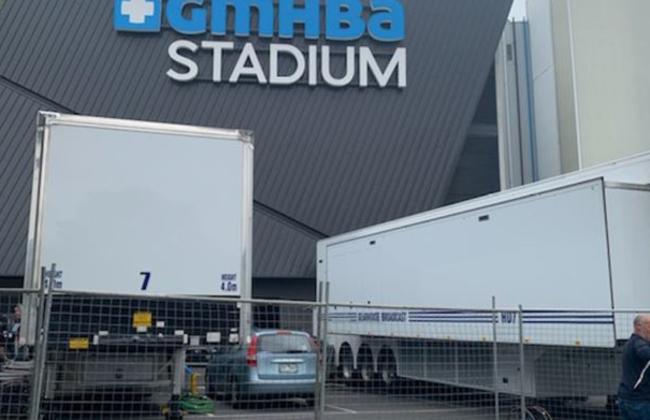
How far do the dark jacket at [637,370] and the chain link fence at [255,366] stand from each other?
5.51 ft

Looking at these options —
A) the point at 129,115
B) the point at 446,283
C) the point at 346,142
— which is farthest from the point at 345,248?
the point at 129,115

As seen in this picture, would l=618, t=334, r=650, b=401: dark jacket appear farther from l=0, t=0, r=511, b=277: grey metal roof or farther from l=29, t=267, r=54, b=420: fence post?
l=0, t=0, r=511, b=277: grey metal roof

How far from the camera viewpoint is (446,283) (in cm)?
1340

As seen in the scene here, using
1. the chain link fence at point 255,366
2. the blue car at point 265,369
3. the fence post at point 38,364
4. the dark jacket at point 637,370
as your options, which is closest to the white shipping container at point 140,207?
the chain link fence at point 255,366

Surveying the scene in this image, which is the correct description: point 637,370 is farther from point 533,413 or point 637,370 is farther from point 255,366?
point 255,366

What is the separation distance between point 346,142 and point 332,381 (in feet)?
53.0

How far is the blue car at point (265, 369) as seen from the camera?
27.5 ft

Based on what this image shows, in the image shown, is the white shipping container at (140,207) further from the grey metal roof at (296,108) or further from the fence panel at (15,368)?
the grey metal roof at (296,108)

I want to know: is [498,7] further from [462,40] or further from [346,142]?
[346,142]

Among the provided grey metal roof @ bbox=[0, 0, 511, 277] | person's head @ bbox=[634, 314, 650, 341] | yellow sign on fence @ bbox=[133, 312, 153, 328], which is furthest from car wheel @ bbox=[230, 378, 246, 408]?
grey metal roof @ bbox=[0, 0, 511, 277]

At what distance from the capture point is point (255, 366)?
10.4 meters

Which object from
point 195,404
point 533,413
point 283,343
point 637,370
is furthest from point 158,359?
point 637,370

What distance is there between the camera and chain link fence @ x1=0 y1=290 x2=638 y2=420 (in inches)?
A: 315

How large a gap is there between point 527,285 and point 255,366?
13.5ft
